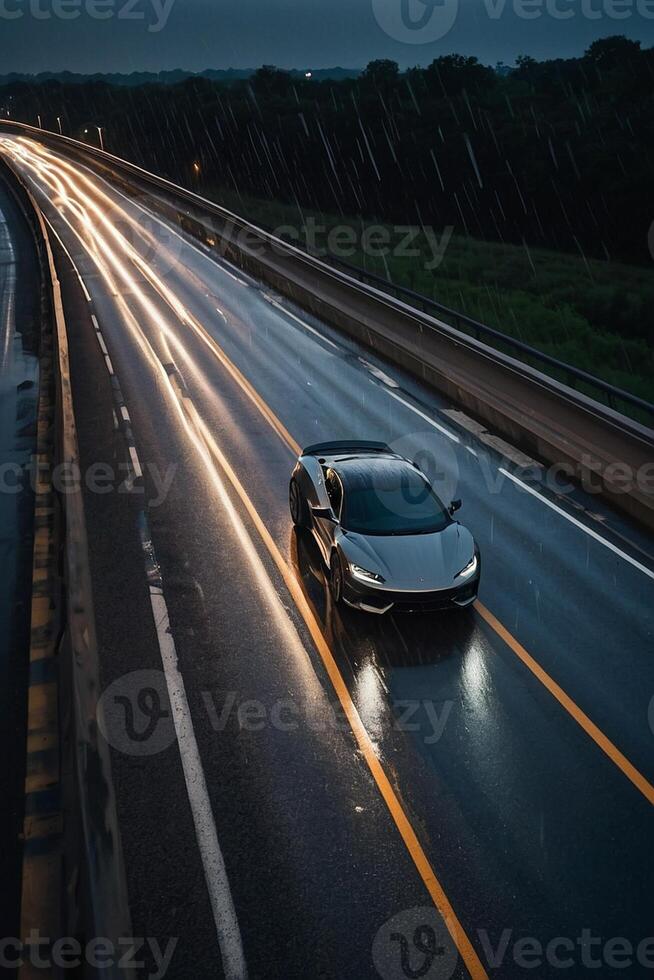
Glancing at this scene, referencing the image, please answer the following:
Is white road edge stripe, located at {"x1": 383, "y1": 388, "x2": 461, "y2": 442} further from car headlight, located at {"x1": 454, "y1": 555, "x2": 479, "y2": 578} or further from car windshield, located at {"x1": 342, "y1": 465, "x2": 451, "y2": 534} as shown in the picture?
car headlight, located at {"x1": 454, "y1": 555, "x2": 479, "y2": 578}

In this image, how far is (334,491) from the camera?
1249cm

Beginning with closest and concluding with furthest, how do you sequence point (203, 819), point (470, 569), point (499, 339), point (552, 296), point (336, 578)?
point (203, 819) < point (470, 569) < point (336, 578) < point (499, 339) < point (552, 296)

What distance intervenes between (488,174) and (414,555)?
170 feet

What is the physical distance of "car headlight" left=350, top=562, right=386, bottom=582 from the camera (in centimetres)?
1072

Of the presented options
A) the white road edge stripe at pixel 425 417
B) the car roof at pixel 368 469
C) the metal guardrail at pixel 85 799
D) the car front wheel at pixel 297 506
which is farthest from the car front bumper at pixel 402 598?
the white road edge stripe at pixel 425 417

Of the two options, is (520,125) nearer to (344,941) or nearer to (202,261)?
(202,261)

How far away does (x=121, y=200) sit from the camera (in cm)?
5681

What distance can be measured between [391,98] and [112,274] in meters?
47.0

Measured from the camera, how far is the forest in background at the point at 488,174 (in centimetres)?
3456

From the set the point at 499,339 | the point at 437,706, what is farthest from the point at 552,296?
the point at 437,706

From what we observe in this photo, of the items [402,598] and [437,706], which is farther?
[402,598]

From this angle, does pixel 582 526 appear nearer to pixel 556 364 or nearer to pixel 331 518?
pixel 331 518

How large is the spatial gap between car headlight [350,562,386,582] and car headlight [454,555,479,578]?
36.3 inches

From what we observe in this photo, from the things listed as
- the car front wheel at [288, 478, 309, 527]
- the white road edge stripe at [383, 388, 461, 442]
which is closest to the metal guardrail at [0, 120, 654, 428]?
the white road edge stripe at [383, 388, 461, 442]
